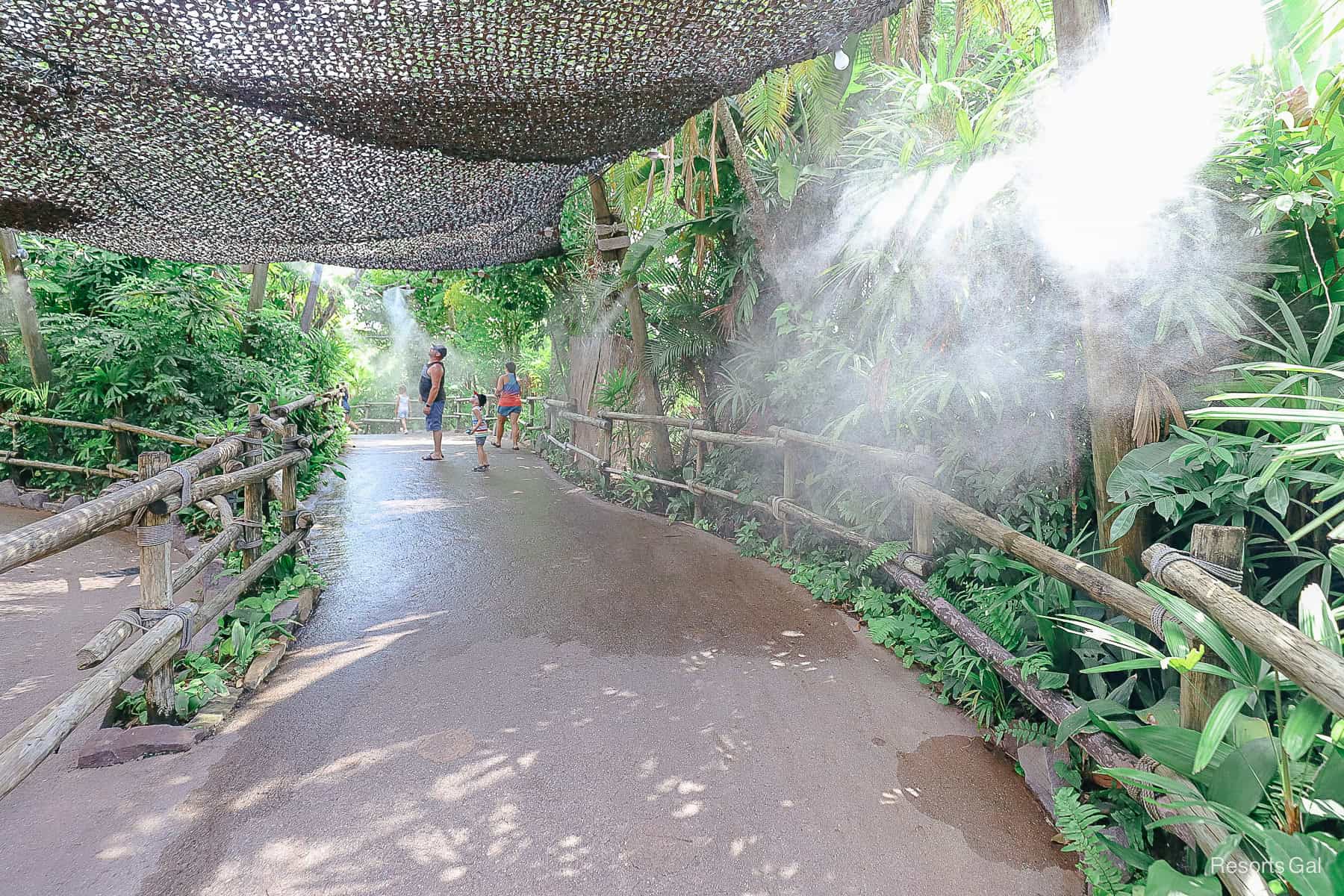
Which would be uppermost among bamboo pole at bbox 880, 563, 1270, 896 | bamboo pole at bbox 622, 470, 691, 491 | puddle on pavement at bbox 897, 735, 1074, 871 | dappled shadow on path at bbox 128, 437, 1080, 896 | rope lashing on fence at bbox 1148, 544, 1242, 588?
rope lashing on fence at bbox 1148, 544, 1242, 588

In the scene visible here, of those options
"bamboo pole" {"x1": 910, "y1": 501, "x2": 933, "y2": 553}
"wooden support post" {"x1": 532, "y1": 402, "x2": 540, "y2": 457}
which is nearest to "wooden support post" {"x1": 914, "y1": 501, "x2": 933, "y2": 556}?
"bamboo pole" {"x1": 910, "y1": 501, "x2": 933, "y2": 553}

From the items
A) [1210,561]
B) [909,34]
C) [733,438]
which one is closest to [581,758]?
[1210,561]

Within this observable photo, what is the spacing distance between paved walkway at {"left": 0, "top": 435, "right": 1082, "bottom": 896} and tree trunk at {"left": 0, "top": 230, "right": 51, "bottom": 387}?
4492mm

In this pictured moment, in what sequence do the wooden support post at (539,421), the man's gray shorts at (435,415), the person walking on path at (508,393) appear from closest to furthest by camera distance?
the man's gray shorts at (435,415)
the person walking on path at (508,393)
the wooden support post at (539,421)

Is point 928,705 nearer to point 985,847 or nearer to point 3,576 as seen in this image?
point 985,847

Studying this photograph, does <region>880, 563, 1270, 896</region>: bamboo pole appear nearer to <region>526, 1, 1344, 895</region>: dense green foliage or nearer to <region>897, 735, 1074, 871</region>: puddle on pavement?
<region>526, 1, 1344, 895</region>: dense green foliage

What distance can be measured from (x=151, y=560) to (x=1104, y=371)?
3298 millimetres

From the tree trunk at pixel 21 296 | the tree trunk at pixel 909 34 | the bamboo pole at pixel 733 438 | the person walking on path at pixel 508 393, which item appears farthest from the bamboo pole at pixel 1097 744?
the person walking on path at pixel 508 393

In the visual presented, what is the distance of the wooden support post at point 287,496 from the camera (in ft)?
13.5

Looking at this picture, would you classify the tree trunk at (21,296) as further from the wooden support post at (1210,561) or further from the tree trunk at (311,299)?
the wooden support post at (1210,561)

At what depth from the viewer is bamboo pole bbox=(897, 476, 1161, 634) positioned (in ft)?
5.64

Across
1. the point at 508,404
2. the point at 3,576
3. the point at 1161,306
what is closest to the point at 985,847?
the point at 1161,306

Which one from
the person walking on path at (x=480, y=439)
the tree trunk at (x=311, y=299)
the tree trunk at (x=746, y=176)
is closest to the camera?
the tree trunk at (x=746, y=176)

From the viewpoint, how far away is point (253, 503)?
362cm
